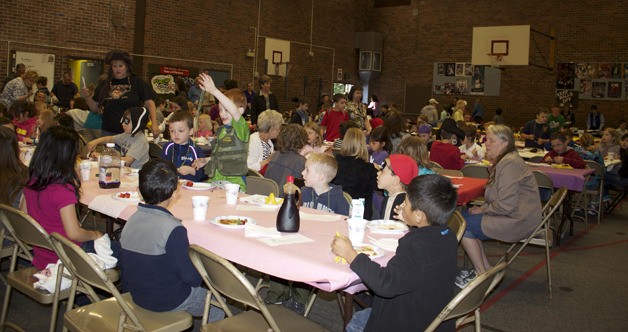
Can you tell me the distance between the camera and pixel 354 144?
4945mm

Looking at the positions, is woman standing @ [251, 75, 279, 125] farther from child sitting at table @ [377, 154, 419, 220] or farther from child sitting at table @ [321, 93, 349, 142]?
child sitting at table @ [377, 154, 419, 220]

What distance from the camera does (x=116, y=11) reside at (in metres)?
14.0

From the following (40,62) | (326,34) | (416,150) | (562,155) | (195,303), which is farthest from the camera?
(326,34)

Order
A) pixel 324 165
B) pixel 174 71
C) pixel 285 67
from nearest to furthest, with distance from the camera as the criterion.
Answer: pixel 324 165, pixel 174 71, pixel 285 67

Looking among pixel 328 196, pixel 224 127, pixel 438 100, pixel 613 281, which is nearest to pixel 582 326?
pixel 613 281

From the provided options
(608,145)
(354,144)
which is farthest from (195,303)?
(608,145)

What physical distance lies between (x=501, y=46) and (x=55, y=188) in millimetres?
16624

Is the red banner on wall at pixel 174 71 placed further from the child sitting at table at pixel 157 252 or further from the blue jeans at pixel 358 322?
the blue jeans at pixel 358 322

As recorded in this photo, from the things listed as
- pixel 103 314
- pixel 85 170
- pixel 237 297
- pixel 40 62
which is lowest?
pixel 103 314

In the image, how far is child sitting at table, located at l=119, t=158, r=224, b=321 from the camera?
2652 millimetres

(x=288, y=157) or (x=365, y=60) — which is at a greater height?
(x=365, y=60)

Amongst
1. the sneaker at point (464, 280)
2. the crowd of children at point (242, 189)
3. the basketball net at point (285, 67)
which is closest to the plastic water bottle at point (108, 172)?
the crowd of children at point (242, 189)

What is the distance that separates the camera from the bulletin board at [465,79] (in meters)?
19.5

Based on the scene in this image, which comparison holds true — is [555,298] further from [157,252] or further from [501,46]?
[501,46]
